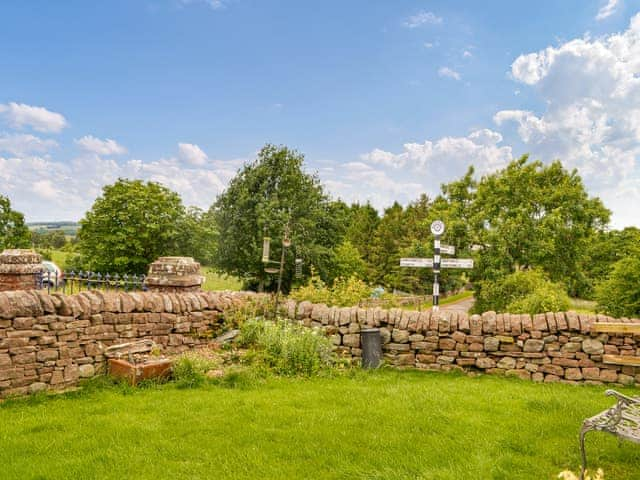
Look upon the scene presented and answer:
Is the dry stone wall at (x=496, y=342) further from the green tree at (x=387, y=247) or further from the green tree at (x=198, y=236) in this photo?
the green tree at (x=387, y=247)

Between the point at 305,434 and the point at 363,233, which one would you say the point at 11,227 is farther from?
the point at 363,233

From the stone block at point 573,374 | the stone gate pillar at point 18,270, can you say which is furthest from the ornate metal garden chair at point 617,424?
the stone gate pillar at point 18,270

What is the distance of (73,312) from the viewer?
17.2ft

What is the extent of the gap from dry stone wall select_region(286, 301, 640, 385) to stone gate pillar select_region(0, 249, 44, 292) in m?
6.41

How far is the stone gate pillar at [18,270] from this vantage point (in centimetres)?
856

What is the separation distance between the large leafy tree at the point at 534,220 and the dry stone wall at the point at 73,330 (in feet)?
62.5

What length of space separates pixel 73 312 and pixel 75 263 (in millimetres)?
16882

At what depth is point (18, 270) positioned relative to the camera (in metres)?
8.60

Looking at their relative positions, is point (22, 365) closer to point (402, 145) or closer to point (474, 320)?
point (474, 320)

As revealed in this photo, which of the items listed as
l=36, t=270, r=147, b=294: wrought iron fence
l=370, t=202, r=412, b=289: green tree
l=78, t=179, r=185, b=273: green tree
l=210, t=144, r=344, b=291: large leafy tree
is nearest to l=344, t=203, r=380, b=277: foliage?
l=370, t=202, r=412, b=289: green tree

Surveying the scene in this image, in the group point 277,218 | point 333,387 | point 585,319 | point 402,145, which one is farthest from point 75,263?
point 585,319

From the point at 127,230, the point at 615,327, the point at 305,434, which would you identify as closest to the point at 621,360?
the point at 615,327

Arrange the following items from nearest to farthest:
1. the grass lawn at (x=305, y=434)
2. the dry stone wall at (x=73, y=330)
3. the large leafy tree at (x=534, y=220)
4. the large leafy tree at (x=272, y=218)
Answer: the grass lawn at (x=305, y=434) → the dry stone wall at (x=73, y=330) → the large leafy tree at (x=272, y=218) → the large leafy tree at (x=534, y=220)

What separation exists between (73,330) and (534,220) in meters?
23.7
